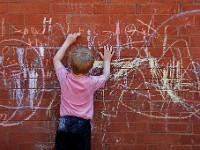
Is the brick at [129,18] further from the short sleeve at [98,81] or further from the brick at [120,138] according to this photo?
the brick at [120,138]

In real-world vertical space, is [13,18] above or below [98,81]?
above

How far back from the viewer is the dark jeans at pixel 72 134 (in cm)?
340

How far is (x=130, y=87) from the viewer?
3703 millimetres

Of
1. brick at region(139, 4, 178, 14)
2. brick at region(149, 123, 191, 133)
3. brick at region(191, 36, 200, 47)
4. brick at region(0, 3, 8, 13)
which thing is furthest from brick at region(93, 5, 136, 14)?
brick at region(149, 123, 191, 133)

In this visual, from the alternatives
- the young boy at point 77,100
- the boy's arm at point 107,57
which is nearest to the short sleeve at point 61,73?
the young boy at point 77,100

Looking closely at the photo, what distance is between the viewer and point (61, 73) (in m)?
3.47

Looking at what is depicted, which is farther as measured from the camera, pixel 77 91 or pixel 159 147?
pixel 159 147

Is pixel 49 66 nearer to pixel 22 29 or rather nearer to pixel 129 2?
pixel 22 29

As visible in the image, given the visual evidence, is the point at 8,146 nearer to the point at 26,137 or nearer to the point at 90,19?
the point at 26,137

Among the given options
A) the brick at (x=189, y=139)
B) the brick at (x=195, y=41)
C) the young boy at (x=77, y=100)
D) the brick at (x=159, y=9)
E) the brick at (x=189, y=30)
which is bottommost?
the brick at (x=189, y=139)

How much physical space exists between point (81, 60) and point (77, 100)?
0.39 meters

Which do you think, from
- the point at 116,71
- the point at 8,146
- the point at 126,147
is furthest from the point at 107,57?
the point at 8,146

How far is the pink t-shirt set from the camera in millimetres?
3381

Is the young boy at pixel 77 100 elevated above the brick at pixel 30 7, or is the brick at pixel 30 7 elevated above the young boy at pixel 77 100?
the brick at pixel 30 7
